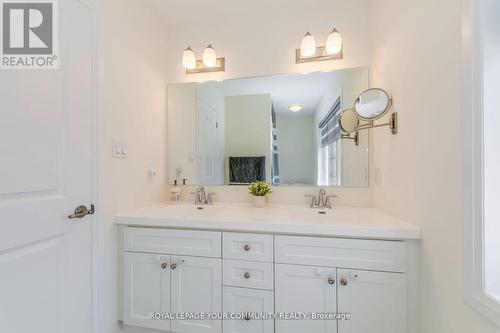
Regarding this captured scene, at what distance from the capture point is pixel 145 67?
1.66 metres

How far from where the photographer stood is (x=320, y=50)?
1.68 m

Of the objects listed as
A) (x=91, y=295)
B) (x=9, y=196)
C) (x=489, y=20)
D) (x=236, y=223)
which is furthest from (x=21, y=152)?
(x=489, y=20)

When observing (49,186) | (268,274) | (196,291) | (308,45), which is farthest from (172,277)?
(308,45)

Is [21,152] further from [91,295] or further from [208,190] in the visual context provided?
[208,190]

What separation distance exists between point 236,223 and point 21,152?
96cm

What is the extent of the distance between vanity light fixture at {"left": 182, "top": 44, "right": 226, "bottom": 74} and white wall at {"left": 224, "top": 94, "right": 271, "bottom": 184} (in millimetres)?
272

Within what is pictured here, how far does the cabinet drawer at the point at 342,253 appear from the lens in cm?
106

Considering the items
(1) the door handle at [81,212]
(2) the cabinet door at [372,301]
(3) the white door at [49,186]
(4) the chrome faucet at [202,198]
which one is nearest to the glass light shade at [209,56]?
(3) the white door at [49,186]

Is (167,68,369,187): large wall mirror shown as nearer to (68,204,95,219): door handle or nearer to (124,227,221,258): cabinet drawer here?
(124,227,221,258): cabinet drawer

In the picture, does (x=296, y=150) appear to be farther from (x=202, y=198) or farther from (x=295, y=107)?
(x=202, y=198)

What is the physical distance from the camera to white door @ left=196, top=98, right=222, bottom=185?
6.18 ft

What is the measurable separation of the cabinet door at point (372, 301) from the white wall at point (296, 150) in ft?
2.52

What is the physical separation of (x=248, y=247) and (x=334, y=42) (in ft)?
4.88

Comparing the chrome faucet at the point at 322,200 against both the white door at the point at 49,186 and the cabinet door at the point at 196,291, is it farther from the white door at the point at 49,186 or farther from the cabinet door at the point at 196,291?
the white door at the point at 49,186
